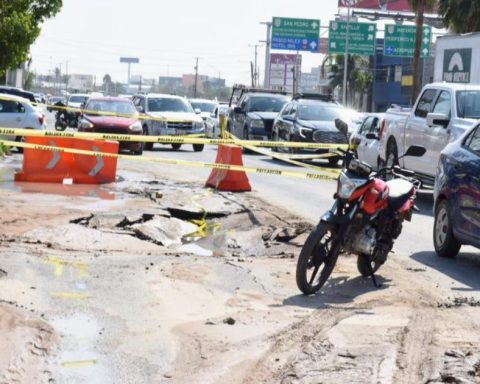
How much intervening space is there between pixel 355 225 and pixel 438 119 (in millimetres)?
7259

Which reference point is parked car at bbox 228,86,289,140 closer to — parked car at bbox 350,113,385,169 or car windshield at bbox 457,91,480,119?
parked car at bbox 350,113,385,169

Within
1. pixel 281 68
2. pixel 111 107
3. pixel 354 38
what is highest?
pixel 354 38

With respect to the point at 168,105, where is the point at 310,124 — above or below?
below

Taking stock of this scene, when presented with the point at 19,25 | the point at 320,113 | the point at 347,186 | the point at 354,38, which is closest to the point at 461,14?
the point at 354,38

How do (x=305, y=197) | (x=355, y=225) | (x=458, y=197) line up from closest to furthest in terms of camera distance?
(x=355, y=225) → (x=458, y=197) → (x=305, y=197)

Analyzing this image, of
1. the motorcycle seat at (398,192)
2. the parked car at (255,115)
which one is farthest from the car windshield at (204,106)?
the motorcycle seat at (398,192)

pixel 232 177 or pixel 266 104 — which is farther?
pixel 266 104

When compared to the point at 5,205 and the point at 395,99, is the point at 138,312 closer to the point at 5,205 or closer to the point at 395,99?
the point at 5,205

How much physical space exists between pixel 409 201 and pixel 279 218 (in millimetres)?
4117

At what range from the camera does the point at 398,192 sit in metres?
9.41

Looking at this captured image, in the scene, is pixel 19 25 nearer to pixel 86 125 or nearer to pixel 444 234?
pixel 444 234

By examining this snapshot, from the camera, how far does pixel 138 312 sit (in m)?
7.66

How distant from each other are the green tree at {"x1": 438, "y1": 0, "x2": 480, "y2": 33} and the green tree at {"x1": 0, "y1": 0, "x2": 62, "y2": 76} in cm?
2903

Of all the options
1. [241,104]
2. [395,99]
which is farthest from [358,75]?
[241,104]
